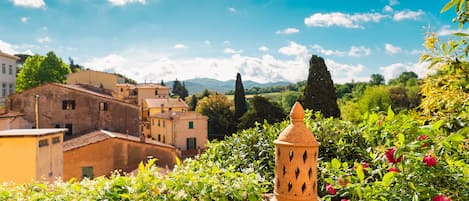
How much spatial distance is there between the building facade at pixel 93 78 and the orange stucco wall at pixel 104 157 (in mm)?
29488

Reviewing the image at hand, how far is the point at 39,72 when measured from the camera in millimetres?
42906

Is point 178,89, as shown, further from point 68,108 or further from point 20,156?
point 20,156

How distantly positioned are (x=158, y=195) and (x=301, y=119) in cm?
113

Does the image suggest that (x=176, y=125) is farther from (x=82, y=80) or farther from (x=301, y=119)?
(x=301, y=119)

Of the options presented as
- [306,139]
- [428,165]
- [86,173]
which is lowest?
[86,173]

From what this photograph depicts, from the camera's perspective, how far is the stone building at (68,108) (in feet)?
82.2

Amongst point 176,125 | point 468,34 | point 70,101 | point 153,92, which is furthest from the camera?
point 153,92

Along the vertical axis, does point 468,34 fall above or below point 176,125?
above

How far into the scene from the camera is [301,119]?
2365 millimetres

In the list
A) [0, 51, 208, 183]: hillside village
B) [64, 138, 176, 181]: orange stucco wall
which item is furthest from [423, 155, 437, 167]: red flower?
[64, 138, 176, 181]: orange stucco wall

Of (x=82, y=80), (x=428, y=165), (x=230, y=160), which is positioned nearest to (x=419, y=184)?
(x=428, y=165)

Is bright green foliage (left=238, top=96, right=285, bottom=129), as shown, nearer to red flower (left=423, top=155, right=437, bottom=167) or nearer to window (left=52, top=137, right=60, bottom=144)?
window (left=52, top=137, right=60, bottom=144)

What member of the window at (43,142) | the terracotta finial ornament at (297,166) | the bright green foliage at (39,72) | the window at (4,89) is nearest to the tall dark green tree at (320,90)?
the window at (43,142)

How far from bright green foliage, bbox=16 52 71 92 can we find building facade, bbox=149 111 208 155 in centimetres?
1832
